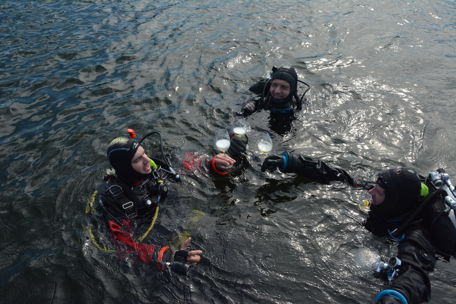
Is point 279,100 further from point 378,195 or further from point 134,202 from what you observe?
point 134,202

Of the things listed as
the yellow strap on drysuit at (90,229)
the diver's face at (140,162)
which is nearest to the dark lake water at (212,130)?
the yellow strap on drysuit at (90,229)

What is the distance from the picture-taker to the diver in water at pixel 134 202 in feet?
12.8

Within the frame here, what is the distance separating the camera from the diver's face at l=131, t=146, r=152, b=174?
13.6ft

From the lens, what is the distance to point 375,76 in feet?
28.9

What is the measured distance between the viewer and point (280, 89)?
6.37 metres

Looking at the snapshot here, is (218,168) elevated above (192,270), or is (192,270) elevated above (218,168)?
(218,168)

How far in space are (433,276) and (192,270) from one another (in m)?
3.12

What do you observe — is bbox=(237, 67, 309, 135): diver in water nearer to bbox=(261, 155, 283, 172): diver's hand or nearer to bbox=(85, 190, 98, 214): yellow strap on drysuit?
bbox=(261, 155, 283, 172): diver's hand

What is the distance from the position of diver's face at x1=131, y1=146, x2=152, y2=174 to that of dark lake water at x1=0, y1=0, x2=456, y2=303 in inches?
35.7

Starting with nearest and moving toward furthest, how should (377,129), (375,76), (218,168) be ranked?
(218,168), (377,129), (375,76)

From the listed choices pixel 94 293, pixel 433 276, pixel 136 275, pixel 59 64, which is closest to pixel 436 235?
pixel 433 276

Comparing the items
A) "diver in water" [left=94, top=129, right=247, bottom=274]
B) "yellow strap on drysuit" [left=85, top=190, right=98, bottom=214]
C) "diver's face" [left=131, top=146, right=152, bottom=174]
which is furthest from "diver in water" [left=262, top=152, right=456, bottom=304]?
"yellow strap on drysuit" [left=85, top=190, right=98, bottom=214]

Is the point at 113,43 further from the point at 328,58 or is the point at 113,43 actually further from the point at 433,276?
the point at 433,276

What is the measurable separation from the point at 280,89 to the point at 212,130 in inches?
66.9
